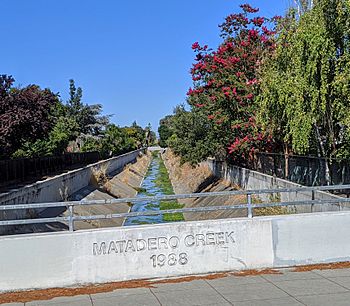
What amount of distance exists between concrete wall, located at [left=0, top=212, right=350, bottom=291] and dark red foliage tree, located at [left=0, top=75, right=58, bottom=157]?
48.2 feet

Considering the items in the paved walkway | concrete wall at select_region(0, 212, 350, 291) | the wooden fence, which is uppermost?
the wooden fence

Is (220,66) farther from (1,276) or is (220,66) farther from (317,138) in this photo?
(1,276)

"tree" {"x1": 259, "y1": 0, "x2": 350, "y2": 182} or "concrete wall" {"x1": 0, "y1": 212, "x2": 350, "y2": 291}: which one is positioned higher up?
"tree" {"x1": 259, "y1": 0, "x2": 350, "y2": 182}

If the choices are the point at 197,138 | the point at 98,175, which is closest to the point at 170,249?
the point at 197,138

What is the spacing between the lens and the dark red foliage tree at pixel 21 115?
20.0m

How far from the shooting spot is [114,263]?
648 centimetres

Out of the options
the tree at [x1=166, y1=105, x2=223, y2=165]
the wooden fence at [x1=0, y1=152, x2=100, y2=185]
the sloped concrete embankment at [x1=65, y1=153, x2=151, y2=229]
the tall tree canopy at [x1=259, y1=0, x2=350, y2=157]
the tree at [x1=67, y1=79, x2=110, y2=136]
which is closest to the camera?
the tall tree canopy at [x1=259, y1=0, x2=350, y2=157]

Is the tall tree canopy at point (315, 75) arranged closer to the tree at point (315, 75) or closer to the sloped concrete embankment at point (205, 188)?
the tree at point (315, 75)

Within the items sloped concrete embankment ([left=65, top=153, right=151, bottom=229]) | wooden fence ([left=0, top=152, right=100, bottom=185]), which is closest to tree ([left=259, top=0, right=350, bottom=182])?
sloped concrete embankment ([left=65, top=153, right=151, bottom=229])

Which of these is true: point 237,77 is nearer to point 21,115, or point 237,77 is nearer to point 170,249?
point 21,115

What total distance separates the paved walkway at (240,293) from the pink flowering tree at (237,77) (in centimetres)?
1308

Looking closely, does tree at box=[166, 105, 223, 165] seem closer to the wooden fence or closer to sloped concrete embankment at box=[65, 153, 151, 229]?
sloped concrete embankment at box=[65, 153, 151, 229]

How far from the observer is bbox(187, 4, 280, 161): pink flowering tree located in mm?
20031

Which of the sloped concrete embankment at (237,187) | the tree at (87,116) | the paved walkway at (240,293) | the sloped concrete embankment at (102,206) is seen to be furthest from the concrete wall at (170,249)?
the tree at (87,116)
